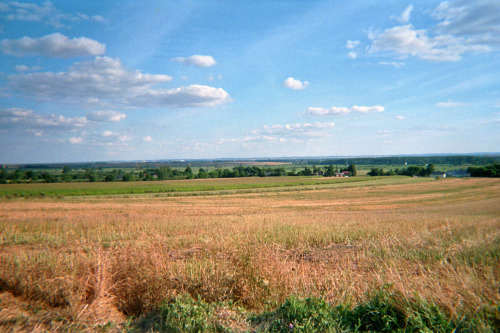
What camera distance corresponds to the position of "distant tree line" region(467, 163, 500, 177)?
49591mm

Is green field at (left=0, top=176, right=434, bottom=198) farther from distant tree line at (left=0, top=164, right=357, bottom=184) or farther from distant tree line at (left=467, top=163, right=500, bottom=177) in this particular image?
distant tree line at (left=467, top=163, right=500, bottom=177)

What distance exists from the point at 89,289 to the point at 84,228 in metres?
9.85

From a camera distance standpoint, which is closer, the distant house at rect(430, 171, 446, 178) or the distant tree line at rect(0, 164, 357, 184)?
the distant tree line at rect(0, 164, 357, 184)

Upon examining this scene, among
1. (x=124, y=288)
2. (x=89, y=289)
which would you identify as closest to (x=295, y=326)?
(x=124, y=288)

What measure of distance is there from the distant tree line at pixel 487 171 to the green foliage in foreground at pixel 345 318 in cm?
6190

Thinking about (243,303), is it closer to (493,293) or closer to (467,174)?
(493,293)

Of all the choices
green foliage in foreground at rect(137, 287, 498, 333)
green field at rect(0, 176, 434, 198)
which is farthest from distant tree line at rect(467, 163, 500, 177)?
green foliage in foreground at rect(137, 287, 498, 333)

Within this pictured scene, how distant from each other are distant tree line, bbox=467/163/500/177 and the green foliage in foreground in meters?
61.9

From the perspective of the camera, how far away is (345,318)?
3697 millimetres

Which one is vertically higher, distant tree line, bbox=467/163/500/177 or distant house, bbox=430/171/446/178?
distant tree line, bbox=467/163/500/177

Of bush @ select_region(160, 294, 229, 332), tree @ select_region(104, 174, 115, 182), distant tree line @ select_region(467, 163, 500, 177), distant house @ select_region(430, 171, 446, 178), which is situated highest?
bush @ select_region(160, 294, 229, 332)

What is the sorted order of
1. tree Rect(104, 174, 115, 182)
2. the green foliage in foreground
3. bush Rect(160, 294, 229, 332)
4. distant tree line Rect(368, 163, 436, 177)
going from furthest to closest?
1. distant tree line Rect(368, 163, 436, 177)
2. tree Rect(104, 174, 115, 182)
3. bush Rect(160, 294, 229, 332)
4. the green foliage in foreground

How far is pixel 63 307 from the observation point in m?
4.63

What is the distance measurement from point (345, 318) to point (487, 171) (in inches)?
2725
